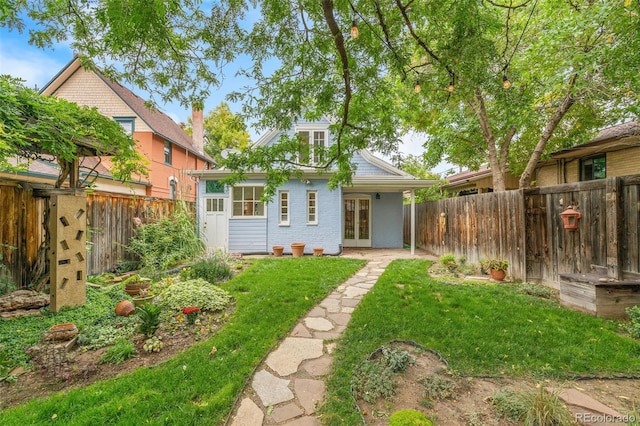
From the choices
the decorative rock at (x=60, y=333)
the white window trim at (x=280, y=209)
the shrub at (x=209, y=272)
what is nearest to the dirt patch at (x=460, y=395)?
the decorative rock at (x=60, y=333)

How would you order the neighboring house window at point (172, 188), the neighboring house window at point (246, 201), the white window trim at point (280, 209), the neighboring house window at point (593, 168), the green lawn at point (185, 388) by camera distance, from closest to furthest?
the green lawn at point (185, 388), the neighboring house window at point (593, 168), the white window trim at point (280, 209), the neighboring house window at point (246, 201), the neighboring house window at point (172, 188)

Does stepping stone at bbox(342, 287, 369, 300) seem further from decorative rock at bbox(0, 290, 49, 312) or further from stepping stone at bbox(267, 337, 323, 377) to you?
decorative rock at bbox(0, 290, 49, 312)

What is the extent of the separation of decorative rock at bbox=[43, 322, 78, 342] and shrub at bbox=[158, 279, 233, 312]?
2.99 ft

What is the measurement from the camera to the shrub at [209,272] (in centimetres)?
560

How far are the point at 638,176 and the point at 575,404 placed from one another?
11.0 feet

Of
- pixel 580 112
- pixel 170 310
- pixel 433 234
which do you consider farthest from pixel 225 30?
pixel 580 112

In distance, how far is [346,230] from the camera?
459 inches

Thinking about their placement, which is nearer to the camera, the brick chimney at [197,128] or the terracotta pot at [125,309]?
the terracotta pot at [125,309]

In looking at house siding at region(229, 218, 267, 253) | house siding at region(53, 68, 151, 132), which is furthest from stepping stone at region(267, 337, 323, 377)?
house siding at region(53, 68, 151, 132)

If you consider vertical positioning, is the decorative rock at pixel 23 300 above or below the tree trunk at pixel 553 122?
below

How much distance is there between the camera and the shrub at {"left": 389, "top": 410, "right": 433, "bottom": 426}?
5.72 ft

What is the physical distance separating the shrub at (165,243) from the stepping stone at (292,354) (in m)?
4.49

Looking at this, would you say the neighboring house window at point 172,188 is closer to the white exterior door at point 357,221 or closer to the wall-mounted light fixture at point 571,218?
the white exterior door at point 357,221

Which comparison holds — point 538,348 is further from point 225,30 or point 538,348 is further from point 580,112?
point 580,112
